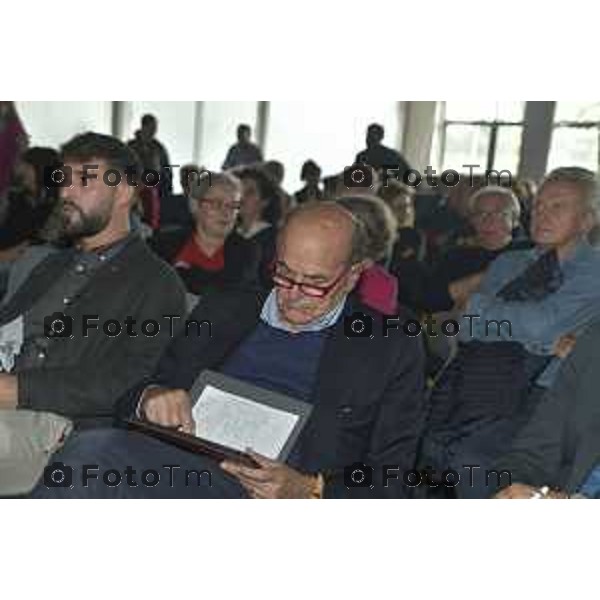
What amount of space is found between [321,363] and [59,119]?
734 centimetres

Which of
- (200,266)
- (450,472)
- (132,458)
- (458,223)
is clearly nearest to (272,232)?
(200,266)

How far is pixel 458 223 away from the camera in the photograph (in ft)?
13.5

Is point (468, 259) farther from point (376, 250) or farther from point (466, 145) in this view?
point (466, 145)

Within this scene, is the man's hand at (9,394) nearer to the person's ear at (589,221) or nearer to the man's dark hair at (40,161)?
the person's ear at (589,221)

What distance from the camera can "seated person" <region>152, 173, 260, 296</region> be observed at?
3.32 meters

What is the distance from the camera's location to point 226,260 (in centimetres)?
335

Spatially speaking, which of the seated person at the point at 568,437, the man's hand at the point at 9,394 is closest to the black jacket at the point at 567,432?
the seated person at the point at 568,437

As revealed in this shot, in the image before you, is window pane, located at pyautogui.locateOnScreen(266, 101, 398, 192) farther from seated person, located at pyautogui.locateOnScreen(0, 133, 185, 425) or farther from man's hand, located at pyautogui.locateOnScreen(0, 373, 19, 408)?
man's hand, located at pyautogui.locateOnScreen(0, 373, 19, 408)

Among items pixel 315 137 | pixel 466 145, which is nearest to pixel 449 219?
pixel 315 137

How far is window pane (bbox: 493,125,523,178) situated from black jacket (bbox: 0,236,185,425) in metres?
8.01

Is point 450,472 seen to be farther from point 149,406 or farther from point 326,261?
point 149,406

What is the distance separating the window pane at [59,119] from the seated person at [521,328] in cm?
630

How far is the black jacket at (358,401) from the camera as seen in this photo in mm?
1850

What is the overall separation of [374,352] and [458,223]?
2.31m
